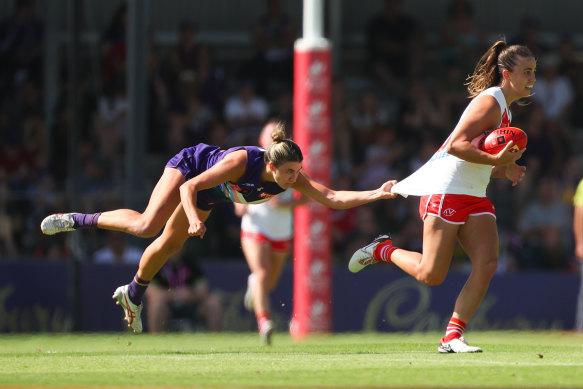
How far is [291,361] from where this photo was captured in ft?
28.4

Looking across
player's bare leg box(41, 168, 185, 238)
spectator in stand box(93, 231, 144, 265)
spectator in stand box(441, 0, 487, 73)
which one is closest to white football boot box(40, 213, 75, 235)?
player's bare leg box(41, 168, 185, 238)

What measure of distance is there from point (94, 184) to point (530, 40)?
8.04 m

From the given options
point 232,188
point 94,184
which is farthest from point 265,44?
point 232,188

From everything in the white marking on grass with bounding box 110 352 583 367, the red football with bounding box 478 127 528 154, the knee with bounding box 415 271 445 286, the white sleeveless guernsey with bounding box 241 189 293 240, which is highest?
the red football with bounding box 478 127 528 154

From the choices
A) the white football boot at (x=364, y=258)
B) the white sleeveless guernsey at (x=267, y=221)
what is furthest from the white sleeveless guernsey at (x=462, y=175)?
the white sleeveless guernsey at (x=267, y=221)

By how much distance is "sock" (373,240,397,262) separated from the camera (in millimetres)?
9305

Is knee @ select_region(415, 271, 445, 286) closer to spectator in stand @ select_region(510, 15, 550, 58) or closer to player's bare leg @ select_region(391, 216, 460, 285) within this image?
player's bare leg @ select_region(391, 216, 460, 285)

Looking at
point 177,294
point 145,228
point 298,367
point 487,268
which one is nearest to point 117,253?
point 177,294

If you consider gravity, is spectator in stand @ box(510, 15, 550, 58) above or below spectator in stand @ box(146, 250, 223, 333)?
above

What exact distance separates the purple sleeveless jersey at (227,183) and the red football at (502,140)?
1.87 m

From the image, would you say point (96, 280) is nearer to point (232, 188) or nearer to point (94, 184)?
point (94, 184)

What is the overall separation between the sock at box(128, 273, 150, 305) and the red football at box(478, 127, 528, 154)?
335 centimetres

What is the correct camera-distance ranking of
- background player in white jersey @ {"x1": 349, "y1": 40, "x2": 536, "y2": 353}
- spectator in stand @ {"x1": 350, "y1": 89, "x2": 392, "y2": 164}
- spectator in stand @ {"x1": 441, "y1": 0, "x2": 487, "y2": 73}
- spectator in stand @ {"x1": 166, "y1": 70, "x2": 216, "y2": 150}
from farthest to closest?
spectator in stand @ {"x1": 441, "y1": 0, "x2": 487, "y2": 73}
spectator in stand @ {"x1": 350, "y1": 89, "x2": 392, "y2": 164}
spectator in stand @ {"x1": 166, "y1": 70, "x2": 216, "y2": 150}
background player in white jersey @ {"x1": 349, "y1": 40, "x2": 536, "y2": 353}

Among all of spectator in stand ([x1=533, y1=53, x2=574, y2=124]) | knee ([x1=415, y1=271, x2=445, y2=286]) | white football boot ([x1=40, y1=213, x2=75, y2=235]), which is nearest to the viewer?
knee ([x1=415, y1=271, x2=445, y2=286])
